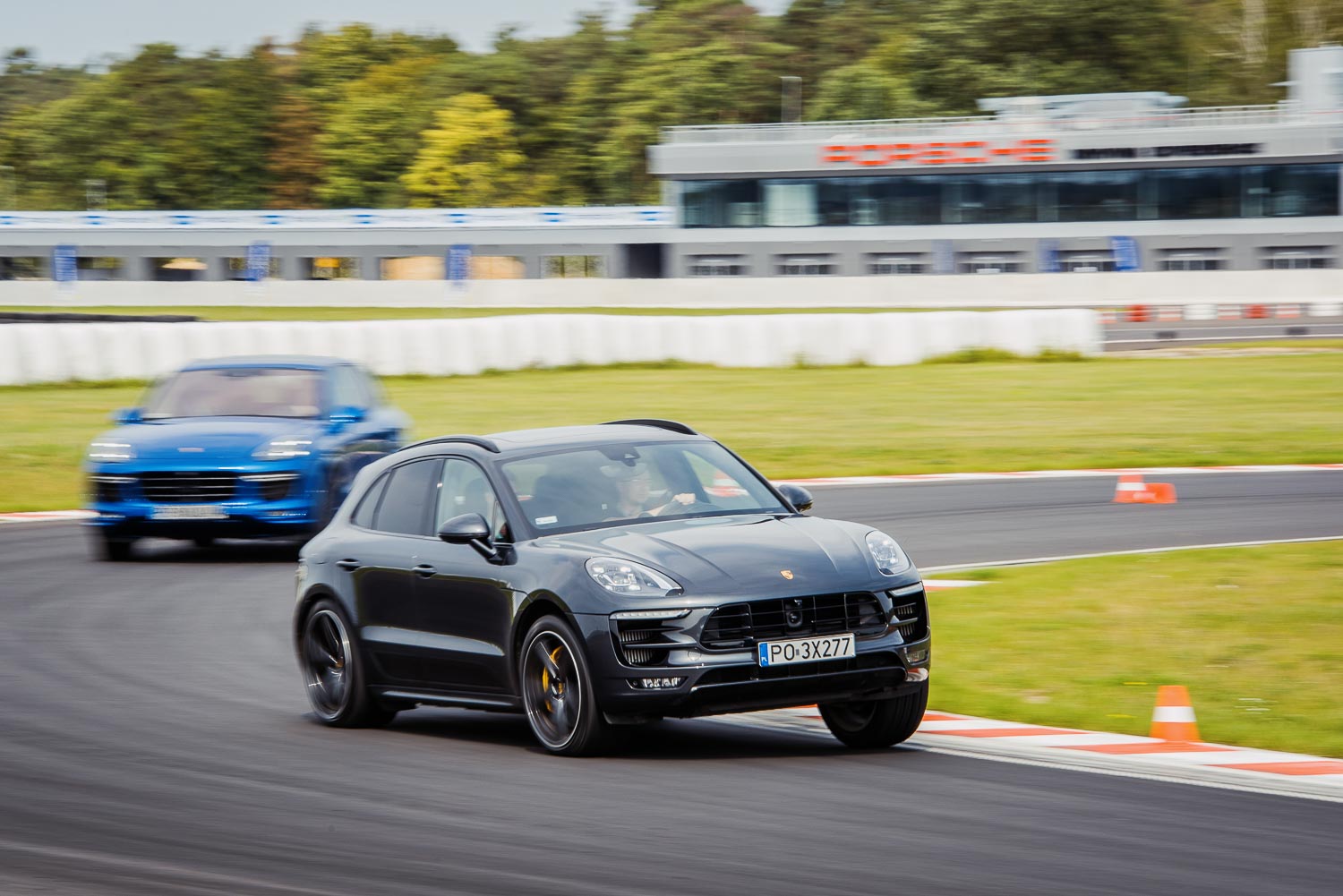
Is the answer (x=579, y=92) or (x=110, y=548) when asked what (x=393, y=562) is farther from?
(x=579, y=92)

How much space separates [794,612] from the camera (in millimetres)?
7500

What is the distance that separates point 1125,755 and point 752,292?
53.1 meters

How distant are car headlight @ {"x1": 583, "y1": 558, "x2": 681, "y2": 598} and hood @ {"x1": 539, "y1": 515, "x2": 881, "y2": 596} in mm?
45

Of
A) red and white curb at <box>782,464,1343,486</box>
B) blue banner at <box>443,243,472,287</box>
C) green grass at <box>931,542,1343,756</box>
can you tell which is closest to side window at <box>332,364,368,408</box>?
red and white curb at <box>782,464,1343,486</box>

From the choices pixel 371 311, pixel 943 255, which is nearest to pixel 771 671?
pixel 371 311

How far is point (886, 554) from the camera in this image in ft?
26.1

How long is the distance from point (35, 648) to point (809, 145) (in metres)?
68.2

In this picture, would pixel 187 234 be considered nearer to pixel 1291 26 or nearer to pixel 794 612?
pixel 1291 26

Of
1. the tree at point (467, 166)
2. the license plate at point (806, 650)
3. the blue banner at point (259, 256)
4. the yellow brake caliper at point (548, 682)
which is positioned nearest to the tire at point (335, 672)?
the yellow brake caliper at point (548, 682)

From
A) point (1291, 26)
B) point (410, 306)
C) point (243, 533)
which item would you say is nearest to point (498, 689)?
point (243, 533)

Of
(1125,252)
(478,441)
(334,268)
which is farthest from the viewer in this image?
(334,268)

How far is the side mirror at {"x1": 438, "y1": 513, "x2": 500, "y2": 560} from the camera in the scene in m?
8.10

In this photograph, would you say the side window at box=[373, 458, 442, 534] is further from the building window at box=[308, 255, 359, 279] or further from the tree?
the tree

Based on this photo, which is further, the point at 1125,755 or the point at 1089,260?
the point at 1089,260
